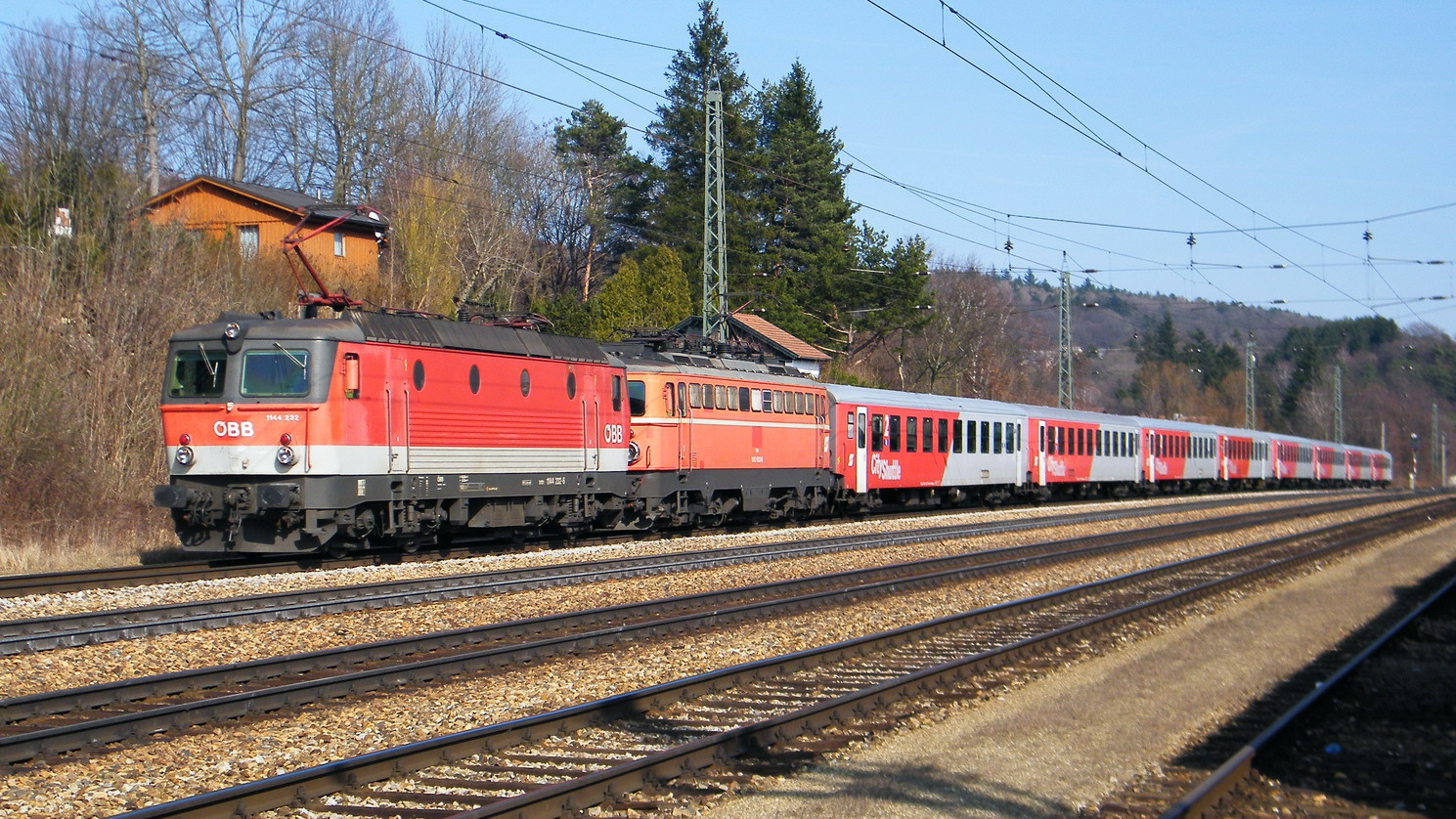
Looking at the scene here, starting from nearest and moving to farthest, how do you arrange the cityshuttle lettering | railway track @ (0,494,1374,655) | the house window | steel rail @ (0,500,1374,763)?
steel rail @ (0,500,1374,763), railway track @ (0,494,1374,655), the cityshuttle lettering, the house window

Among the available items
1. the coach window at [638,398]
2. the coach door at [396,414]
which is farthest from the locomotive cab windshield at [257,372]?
the coach window at [638,398]

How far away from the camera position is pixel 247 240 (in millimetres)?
37438

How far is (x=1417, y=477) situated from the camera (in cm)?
11106

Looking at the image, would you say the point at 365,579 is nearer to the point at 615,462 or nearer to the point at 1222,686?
the point at 615,462

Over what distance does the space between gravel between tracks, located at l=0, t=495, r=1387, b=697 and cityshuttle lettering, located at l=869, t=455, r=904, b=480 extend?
11.7m

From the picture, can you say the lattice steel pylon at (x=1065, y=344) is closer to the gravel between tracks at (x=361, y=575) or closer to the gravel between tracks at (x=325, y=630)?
the gravel between tracks at (x=361, y=575)

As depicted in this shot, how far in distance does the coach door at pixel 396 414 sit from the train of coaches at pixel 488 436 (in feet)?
0.10

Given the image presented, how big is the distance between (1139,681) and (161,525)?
1660cm

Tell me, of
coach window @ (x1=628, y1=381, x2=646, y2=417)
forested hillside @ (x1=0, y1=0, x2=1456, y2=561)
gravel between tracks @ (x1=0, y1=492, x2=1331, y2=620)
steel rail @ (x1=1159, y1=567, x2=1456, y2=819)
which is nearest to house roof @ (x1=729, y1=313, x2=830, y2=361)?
forested hillside @ (x1=0, y1=0, x2=1456, y2=561)

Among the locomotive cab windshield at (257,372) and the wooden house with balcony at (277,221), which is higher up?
the wooden house with balcony at (277,221)

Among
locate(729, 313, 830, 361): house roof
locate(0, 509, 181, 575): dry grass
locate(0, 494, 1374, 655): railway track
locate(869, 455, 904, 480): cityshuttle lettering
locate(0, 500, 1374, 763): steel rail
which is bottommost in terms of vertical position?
locate(0, 500, 1374, 763): steel rail

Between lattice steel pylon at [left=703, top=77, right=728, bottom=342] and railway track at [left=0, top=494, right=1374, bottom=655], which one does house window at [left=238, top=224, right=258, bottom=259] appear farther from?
railway track at [left=0, top=494, right=1374, bottom=655]

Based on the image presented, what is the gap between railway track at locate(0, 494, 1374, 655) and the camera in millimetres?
11648

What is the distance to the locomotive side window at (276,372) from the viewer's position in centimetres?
1658
